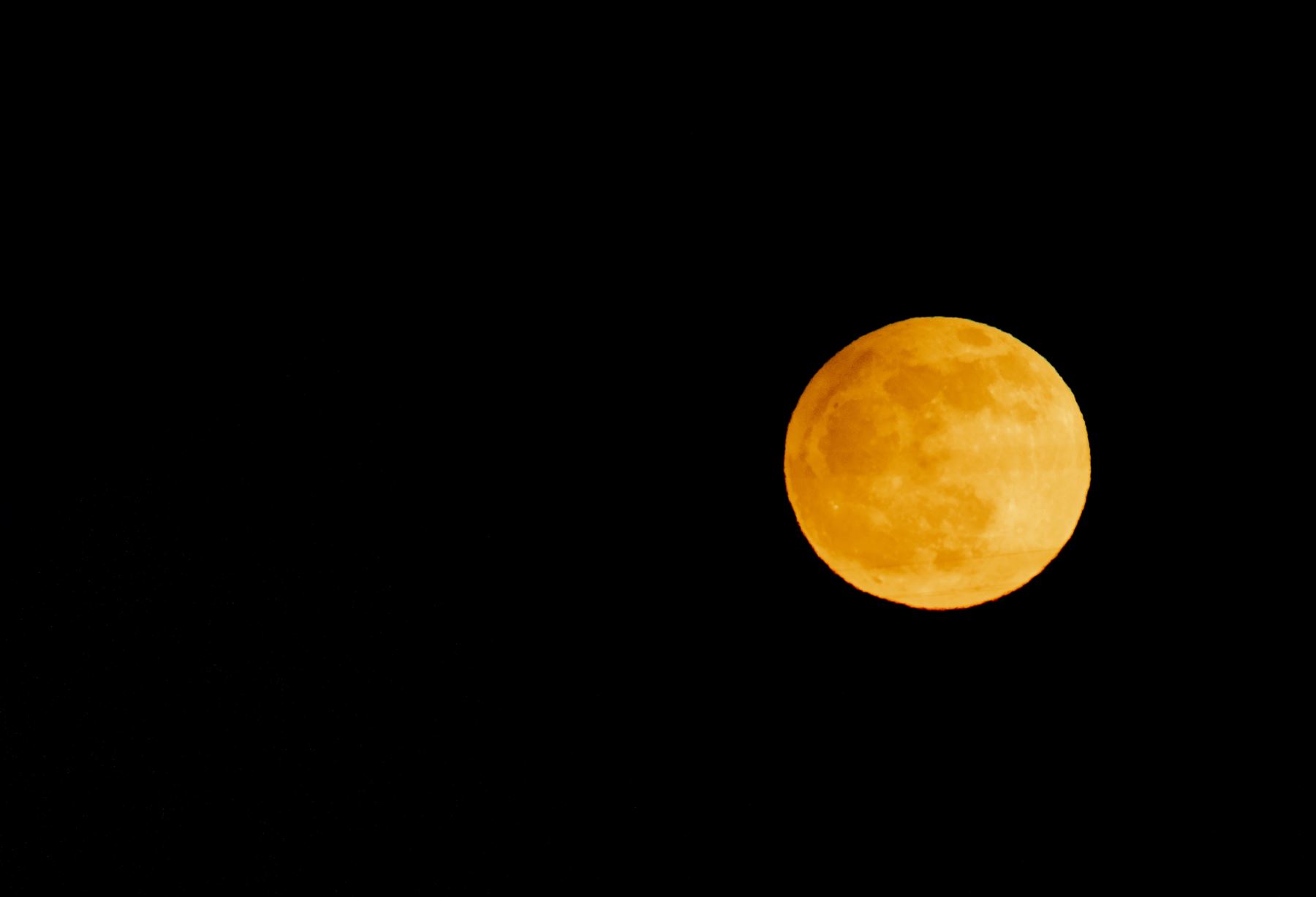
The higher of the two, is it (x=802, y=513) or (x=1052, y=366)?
(x=1052, y=366)

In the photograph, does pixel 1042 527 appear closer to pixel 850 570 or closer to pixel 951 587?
pixel 951 587

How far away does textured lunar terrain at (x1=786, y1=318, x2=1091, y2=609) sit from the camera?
8.46 feet

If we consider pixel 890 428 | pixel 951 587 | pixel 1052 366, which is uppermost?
pixel 1052 366

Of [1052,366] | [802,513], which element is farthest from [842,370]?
[1052,366]

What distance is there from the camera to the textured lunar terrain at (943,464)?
2.58 m

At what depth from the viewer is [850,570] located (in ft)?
9.39

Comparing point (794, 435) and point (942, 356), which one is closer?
point (942, 356)

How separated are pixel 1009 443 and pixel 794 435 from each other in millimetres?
700

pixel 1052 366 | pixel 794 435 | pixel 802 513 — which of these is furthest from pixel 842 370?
pixel 1052 366

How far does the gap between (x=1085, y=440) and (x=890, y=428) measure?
0.72 m

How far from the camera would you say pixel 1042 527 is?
2.65m

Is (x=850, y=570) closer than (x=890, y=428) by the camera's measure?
No

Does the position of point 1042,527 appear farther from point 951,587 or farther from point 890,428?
point 890,428

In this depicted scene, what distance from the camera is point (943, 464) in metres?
2.57
